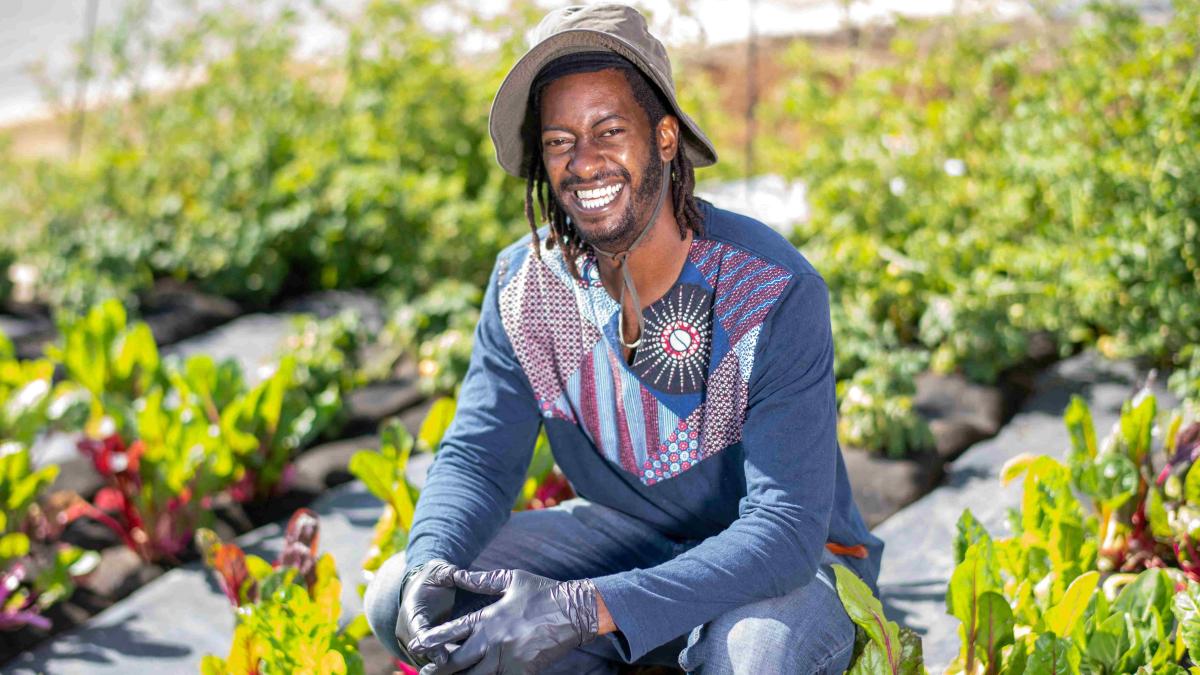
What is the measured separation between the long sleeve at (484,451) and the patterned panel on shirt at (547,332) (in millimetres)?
30

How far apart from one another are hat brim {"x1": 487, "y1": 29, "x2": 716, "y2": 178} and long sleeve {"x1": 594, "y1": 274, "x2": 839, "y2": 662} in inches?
14.2

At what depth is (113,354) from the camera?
3.83 m

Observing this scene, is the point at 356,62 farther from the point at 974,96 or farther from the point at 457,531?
the point at 457,531

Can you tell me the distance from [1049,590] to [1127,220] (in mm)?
1501

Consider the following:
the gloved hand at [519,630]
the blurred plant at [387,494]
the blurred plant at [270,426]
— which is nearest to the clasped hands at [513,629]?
the gloved hand at [519,630]

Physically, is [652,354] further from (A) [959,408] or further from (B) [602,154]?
(A) [959,408]

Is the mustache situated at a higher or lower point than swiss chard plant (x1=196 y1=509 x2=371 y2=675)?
higher

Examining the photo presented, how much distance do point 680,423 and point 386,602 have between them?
0.61 m

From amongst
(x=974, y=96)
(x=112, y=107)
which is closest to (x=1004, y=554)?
(x=974, y=96)

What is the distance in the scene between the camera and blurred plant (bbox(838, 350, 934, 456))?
3.37m

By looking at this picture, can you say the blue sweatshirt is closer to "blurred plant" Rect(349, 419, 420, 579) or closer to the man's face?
the man's face

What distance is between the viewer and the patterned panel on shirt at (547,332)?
7.63ft

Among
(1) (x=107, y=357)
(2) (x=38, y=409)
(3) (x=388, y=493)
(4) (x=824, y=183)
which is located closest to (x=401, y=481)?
(3) (x=388, y=493)

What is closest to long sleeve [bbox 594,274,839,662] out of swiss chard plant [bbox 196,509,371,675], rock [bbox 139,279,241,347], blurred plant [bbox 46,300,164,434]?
swiss chard plant [bbox 196,509,371,675]
